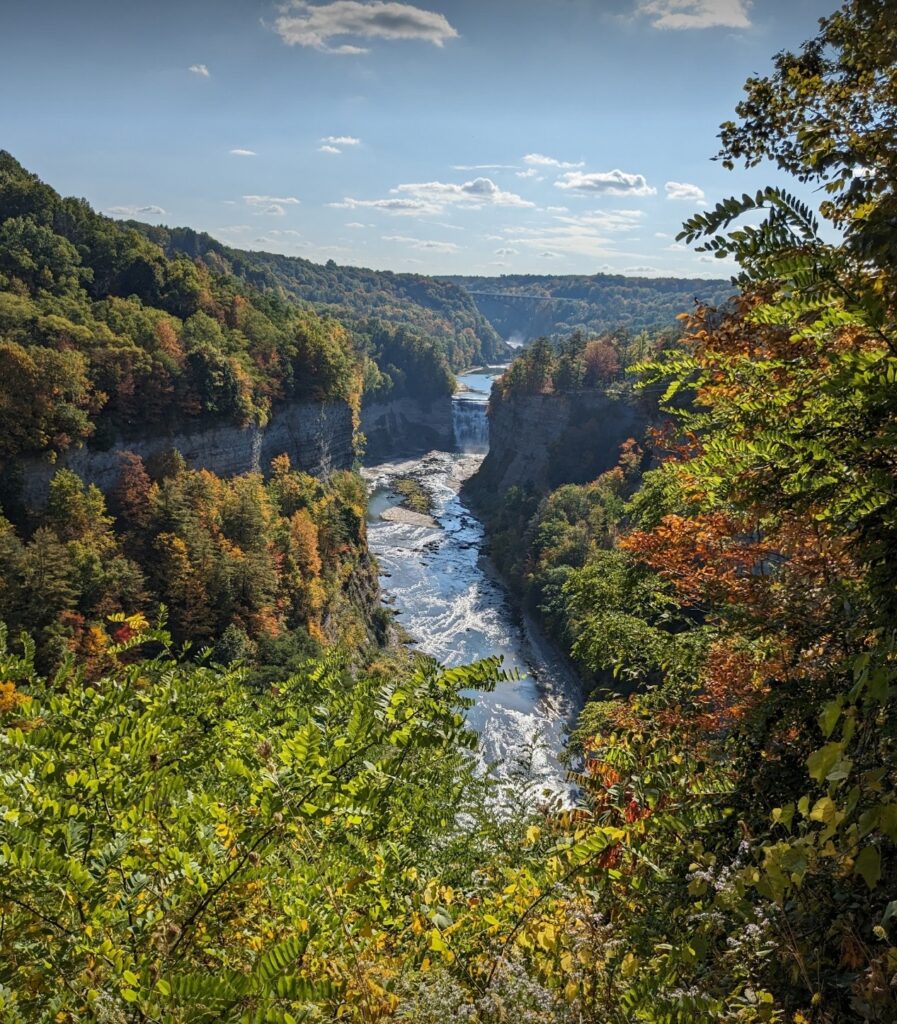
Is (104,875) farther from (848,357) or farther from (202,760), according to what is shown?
(848,357)

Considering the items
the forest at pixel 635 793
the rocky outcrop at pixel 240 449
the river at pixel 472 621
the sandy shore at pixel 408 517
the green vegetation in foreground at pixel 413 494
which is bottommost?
the river at pixel 472 621

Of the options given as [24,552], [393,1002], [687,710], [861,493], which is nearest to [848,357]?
[861,493]

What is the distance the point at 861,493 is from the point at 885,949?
2.55m

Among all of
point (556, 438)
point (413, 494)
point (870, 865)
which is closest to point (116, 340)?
point (870, 865)

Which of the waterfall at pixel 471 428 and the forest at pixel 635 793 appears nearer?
the forest at pixel 635 793

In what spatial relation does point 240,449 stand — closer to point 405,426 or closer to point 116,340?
point 116,340

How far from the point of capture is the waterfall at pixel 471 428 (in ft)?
497

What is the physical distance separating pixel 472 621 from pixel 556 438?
4215 cm

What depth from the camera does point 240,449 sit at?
60.2 meters

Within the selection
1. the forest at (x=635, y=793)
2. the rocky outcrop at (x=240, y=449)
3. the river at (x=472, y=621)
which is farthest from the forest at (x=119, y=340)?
the forest at (x=635, y=793)

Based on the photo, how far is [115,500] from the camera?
47.3 metres

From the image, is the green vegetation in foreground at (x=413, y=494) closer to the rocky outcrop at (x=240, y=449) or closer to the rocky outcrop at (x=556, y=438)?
the rocky outcrop at (x=556, y=438)

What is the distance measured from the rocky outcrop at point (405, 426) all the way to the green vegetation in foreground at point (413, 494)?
20.0m

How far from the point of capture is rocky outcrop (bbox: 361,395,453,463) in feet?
489
